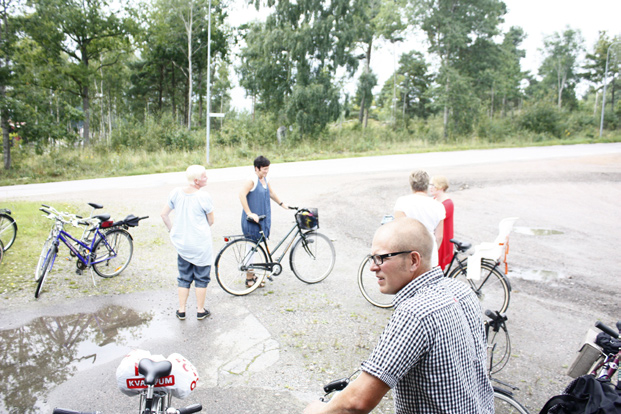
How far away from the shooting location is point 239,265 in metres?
6.25

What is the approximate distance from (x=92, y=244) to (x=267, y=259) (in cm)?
263

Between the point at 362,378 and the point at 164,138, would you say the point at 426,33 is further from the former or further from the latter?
the point at 362,378

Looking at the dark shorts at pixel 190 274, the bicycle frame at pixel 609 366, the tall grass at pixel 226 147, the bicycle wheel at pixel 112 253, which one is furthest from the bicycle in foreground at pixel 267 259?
the tall grass at pixel 226 147

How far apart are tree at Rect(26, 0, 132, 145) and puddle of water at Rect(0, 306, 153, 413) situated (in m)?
25.7

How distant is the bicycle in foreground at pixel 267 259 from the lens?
20.0 ft

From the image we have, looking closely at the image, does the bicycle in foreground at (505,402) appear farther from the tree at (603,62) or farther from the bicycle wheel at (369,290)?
the tree at (603,62)

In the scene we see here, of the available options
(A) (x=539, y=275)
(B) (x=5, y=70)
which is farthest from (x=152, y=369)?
(B) (x=5, y=70)

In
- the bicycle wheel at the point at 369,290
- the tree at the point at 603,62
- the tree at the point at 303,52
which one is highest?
the tree at the point at 603,62

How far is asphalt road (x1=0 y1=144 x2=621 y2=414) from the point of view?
3.93 m

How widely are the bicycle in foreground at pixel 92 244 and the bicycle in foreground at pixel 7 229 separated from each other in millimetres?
1697

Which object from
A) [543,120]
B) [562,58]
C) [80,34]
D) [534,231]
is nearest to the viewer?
[534,231]

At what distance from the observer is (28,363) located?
425 centimetres

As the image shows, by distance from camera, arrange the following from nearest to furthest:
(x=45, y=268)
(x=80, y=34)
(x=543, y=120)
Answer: (x=45, y=268)
(x=80, y=34)
(x=543, y=120)

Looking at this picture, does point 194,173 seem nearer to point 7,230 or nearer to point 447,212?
point 447,212
